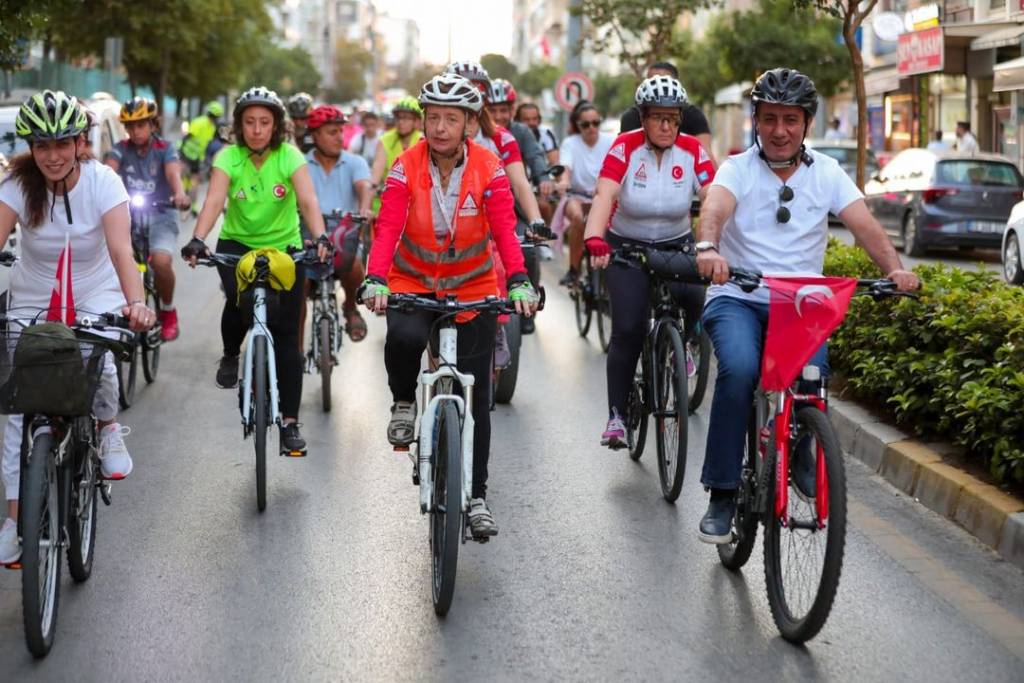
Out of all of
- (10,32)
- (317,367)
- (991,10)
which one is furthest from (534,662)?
(991,10)

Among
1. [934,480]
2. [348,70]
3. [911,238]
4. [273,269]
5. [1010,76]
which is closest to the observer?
[934,480]

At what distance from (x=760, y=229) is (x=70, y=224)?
249 cm

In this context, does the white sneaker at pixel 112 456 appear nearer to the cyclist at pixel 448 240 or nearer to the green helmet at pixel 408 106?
the cyclist at pixel 448 240

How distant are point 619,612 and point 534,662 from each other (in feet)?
2.05

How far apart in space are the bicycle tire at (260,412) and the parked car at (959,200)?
638 inches

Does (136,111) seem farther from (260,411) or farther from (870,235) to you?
(870,235)

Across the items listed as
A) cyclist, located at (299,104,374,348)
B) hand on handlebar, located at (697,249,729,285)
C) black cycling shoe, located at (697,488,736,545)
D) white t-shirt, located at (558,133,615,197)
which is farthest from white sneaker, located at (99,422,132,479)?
white t-shirt, located at (558,133,615,197)

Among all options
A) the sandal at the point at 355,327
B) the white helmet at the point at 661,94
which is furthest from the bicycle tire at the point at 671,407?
the sandal at the point at 355,327

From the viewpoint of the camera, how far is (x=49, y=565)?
525 centimetres

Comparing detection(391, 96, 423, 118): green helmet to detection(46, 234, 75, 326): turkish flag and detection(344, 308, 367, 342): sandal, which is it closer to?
detection(344, 308, 367, 342): sandal

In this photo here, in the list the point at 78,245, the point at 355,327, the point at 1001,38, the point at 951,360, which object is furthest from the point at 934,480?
the point at 1001,38

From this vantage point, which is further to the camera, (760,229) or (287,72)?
(287,72)

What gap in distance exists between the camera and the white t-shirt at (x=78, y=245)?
5.97 meters

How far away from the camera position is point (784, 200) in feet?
19.7
